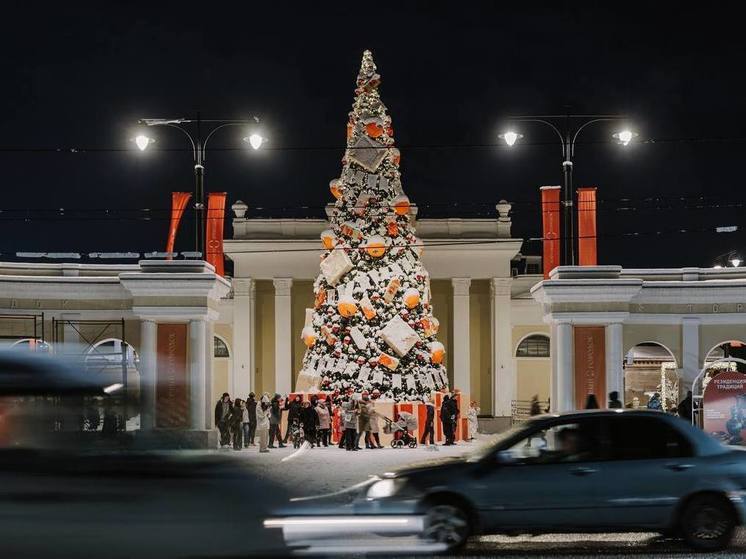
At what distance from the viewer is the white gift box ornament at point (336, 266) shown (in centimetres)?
3359

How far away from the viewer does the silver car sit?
462 inches

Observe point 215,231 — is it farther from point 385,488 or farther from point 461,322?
point 385,488

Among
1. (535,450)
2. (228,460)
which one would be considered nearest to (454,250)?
(535,450)

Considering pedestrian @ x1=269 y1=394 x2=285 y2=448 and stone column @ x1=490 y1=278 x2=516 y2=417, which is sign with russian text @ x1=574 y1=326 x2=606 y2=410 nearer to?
pedestrian @ x1=269 y1=394 x2=285 y2=448

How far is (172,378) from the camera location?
2994cm

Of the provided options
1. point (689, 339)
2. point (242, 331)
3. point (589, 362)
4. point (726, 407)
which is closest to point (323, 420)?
point (589, 362)

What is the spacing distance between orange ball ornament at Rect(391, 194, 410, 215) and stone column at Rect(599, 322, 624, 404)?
23.2 feet

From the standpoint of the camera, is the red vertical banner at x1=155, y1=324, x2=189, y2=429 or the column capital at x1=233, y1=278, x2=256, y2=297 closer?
the red vertical banner at x1=155, y1=324, x2=189, y2=429

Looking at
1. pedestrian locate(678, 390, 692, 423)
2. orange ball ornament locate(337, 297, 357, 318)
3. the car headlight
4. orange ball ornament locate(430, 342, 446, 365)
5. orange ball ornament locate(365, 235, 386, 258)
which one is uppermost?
orange ball ornament locate(365, 235, 386, 258)

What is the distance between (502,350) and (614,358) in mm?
13591

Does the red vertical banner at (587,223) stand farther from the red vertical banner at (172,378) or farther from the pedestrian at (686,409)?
the red vertical banner at (172,378)

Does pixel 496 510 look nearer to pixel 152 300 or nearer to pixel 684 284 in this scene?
pixel 152 300

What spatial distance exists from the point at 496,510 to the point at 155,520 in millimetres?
4678

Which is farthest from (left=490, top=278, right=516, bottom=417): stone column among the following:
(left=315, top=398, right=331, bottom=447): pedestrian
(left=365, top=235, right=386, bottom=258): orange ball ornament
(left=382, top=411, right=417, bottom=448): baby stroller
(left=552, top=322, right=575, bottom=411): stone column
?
(left=315, top=398, right=331, bottom=447): pedestrian
